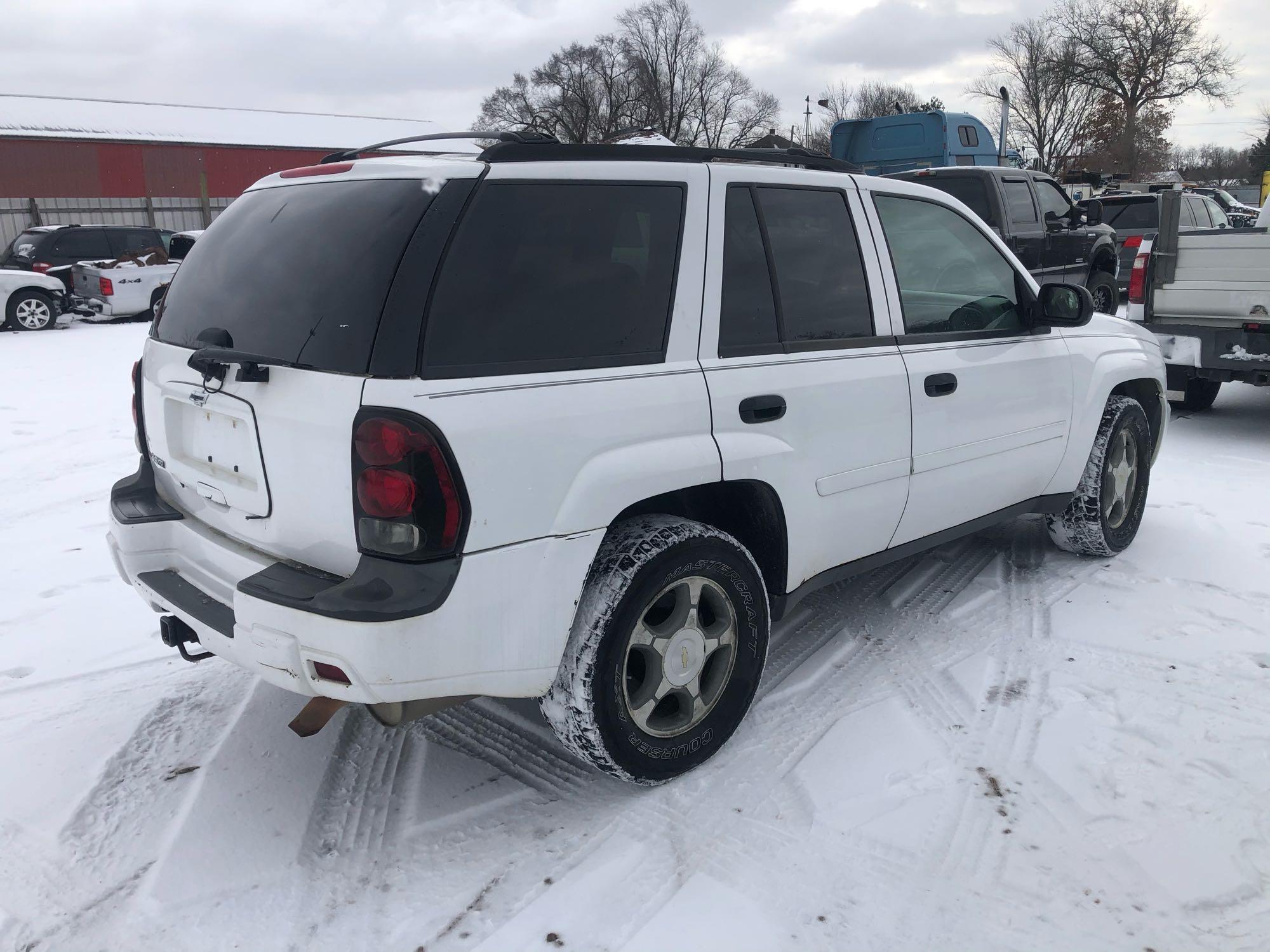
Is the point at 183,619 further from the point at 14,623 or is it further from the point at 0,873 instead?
the point at 14,623

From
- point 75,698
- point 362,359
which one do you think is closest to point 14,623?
point 75,698

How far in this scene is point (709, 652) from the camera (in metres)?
2.94

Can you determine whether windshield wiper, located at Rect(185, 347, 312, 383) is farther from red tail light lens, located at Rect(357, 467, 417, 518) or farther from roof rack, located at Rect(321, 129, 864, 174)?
roof rack, located at Rect(321, 129, 864, 174)

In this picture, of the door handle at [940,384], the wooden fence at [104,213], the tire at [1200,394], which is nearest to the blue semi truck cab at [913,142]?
the tire at [1200,394]

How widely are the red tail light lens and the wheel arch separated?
84 centimetres

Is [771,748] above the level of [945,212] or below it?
below

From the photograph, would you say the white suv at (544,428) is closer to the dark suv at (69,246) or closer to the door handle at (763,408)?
the door handle at (763,408)

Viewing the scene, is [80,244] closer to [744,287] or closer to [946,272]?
[946,272]

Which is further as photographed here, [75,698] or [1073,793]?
[75,698]

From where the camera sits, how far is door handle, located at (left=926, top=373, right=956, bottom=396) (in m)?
3.48

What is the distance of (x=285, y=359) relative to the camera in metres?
2.44

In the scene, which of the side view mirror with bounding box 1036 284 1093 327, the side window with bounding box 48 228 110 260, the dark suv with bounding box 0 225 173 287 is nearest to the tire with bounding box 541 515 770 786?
the side view mirror with bounding box 1036 284 1093 327

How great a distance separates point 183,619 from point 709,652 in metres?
1.55

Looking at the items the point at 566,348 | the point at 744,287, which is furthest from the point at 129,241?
the point at 566,348
